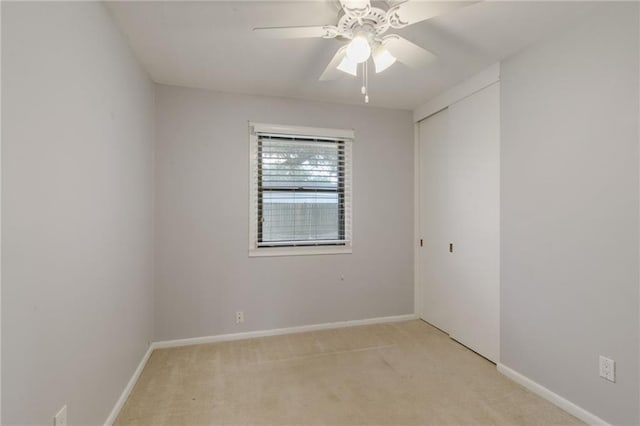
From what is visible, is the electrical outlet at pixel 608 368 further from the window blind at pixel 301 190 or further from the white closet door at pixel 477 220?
the window blind at pixel 301 190

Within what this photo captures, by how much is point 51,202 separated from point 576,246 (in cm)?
282

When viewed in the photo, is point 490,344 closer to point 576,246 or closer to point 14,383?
point 576,246

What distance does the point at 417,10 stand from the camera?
4.52ft

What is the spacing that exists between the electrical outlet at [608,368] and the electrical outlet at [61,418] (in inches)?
111

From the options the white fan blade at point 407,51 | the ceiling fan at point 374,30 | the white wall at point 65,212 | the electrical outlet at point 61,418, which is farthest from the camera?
the white fan blade at point 407,51

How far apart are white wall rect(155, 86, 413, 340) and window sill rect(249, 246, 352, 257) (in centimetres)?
6

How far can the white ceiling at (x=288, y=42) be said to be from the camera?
1.76 metres

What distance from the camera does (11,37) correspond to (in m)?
0.99

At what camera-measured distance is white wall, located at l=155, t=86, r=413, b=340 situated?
2855 millimetres

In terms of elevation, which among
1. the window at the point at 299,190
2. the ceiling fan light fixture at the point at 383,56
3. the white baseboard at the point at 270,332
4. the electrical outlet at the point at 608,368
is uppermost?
the ceiling fan light fixture at the point at 383,56

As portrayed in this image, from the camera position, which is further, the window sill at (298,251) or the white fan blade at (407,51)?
the window sill at (298,251)

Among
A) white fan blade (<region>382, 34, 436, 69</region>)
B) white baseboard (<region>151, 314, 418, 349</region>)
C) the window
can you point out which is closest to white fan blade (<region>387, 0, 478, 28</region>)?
white fan blade (<region>382, 34, 436, 69</region>)

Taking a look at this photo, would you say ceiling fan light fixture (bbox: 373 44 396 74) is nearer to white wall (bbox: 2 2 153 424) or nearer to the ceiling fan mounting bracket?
the ceiling fan mounting bracket

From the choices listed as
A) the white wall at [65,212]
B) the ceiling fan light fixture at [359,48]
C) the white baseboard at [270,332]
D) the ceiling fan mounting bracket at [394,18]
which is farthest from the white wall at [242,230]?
the ceiling fan mounting bracket at [394,18]
